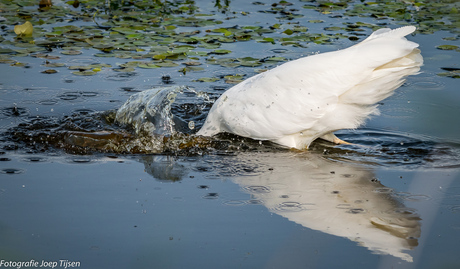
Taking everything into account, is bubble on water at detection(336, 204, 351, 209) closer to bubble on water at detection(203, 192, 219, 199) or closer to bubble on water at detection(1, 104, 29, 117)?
bubble on water at detection(203, 192, 219, 199)

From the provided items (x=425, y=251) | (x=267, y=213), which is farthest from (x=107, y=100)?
(x=425, y=251)

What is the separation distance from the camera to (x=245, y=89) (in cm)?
512

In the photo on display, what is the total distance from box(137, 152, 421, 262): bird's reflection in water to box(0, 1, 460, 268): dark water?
0.01m

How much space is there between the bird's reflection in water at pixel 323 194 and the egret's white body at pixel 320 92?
267mm

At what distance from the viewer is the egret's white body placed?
4.64m

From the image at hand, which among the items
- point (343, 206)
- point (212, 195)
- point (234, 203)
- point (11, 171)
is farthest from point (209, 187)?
point (11, 171)

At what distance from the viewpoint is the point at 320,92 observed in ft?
15.7

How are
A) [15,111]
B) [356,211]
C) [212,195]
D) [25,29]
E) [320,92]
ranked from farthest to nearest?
[25,29] < [15,111] < [320,92] < [212,195] < [356,211]

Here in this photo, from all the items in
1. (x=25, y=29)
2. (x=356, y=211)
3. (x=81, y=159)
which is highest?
(x=25, y=29)

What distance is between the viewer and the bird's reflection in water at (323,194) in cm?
338

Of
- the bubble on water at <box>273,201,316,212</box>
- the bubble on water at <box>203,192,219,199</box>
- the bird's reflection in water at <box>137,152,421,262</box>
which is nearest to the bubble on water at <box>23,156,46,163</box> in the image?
the bird's reflection in water at <box>137,152,421,262</box>

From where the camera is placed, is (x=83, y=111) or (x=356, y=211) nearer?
(x=356, y=211)

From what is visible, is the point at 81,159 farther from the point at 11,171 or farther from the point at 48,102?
the point at 48,102

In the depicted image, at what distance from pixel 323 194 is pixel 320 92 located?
3.57 feet
